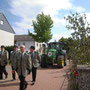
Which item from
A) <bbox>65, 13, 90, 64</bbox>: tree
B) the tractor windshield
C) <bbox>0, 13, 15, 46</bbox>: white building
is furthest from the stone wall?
<bbox>0, 13, 15, 46</bbox>: white building

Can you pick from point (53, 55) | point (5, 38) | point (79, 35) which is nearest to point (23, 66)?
point (79, 35)

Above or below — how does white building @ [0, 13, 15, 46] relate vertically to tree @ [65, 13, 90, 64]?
above

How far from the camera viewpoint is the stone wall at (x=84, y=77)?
12.5 feet

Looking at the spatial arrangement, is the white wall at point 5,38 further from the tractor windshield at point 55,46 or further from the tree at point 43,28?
the tractor windshield at point 55,46

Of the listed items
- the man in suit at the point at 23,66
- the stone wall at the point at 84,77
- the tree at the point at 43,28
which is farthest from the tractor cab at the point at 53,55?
the tree at the point at 43,28

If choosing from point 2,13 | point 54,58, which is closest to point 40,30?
point 2,13

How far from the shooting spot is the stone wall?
150 inches

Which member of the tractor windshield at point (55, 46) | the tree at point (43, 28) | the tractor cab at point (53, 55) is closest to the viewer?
the tractor cab at point (53, 55)

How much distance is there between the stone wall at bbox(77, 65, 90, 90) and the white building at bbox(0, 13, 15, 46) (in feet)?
78.1

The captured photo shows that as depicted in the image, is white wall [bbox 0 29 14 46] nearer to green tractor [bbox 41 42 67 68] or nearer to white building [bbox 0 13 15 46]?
white building [bbox 0 13 15 46]

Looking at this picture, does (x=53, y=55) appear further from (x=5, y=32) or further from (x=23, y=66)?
(x=5, y=32)

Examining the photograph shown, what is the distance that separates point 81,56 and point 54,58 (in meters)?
8.12

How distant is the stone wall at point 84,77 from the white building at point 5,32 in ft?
78.1

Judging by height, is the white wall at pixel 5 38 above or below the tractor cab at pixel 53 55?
above
